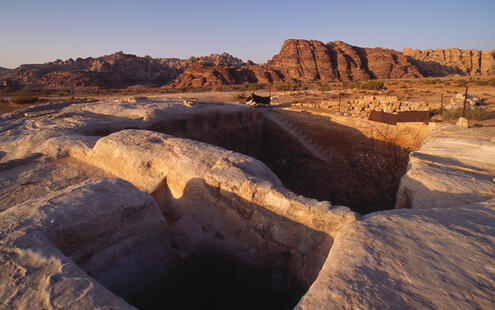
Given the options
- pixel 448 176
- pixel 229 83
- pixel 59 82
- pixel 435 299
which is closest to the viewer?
pixel 435 299

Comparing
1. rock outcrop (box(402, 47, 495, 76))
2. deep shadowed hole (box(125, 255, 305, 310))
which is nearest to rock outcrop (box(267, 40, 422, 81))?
rock outcrop (box(402, 47, 495, 76))

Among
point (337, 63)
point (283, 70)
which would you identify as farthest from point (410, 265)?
point (337, 63)

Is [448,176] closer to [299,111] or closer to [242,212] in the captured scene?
[242,212]

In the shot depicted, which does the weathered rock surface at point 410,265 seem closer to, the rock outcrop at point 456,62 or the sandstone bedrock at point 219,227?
the sandstone bedrock at point 219,227

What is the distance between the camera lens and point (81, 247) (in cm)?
175

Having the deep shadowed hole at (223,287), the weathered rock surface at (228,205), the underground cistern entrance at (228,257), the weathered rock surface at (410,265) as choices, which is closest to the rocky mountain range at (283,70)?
the weathered rock surface at (228,205)

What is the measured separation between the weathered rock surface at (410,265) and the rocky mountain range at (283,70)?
33.2 meters

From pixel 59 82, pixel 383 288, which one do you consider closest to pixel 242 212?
pixel 383 288

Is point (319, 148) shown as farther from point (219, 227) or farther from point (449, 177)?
point (219, 227)

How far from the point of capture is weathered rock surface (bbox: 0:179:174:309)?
3.91ft

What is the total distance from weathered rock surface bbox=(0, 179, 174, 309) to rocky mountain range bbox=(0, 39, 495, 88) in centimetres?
3247

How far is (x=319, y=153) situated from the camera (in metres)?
8.41

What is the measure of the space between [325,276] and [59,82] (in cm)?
3906

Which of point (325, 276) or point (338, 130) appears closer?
point (325, 276)
